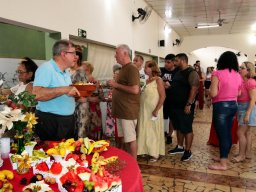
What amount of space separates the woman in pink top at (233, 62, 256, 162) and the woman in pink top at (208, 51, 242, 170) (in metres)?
0.28

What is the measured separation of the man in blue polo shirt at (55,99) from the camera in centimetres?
177

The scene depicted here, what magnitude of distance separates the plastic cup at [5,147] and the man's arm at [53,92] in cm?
49

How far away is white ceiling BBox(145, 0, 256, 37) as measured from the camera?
6.26 metres

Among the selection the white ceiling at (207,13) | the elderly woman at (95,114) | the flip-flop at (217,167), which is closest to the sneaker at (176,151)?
the flip-flop at (217,167)

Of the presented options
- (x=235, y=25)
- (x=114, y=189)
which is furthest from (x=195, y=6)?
(x=114, y=189)

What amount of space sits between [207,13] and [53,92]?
22.1 ft

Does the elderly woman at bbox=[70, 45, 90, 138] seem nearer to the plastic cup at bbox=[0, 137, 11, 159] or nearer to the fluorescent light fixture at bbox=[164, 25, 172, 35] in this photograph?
the plastic cup at bbox=[0, 137, 11, 159]

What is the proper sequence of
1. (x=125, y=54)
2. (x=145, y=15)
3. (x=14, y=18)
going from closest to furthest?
(x=14, y=18) < (x=125, y=54) < (x=145, y=15)

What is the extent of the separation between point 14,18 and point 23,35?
423 millimetres

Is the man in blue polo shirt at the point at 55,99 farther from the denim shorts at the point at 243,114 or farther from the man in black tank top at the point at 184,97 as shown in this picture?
the denim shorts at the point at 243,114

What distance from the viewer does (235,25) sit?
9281 millimetres

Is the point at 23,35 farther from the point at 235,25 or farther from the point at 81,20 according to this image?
the point at 235,25

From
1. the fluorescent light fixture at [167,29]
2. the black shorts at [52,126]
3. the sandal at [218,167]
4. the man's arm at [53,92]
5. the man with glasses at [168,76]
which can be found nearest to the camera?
the man's arm at [53,92]

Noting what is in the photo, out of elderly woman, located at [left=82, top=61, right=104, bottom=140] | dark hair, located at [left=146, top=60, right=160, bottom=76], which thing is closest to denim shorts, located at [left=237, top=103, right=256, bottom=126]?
dark hair, located at [left=146, top=60, right=160, bottom=76]
